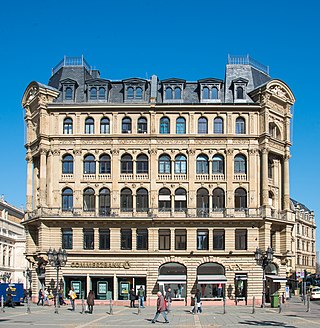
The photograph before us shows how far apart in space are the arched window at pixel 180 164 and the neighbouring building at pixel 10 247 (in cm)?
5834

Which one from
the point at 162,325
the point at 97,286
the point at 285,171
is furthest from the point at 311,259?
the point at 162,325

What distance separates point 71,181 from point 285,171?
2350 cm

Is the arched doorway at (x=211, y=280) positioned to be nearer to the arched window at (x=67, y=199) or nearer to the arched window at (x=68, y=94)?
the arched window at (x=67, y=199)

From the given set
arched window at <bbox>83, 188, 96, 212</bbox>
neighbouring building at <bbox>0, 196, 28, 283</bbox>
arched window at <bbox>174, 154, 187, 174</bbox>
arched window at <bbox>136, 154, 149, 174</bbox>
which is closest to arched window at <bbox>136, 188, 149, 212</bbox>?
arched window at <bbox>136, 154, 149, 174</bbox>

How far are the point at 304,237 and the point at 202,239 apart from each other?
78.0 meters

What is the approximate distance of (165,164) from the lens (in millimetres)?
70750

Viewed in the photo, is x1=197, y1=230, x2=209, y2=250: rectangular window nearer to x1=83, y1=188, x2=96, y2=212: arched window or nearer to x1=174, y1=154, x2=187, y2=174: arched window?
x1=174, y1=154, x2=187, y2=174: arched window

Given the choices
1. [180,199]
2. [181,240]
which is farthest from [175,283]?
[180,199]

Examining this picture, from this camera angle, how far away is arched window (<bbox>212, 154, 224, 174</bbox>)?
7044 cm

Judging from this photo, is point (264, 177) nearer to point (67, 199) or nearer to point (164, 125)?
point (164, 125)

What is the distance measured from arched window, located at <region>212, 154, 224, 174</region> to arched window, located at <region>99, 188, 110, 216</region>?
1151cm

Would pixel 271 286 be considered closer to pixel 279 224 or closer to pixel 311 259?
pixel 279 224

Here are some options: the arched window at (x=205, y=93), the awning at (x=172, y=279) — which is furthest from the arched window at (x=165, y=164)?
the awning at (x=172, y=279)

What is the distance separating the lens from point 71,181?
70625 mm
